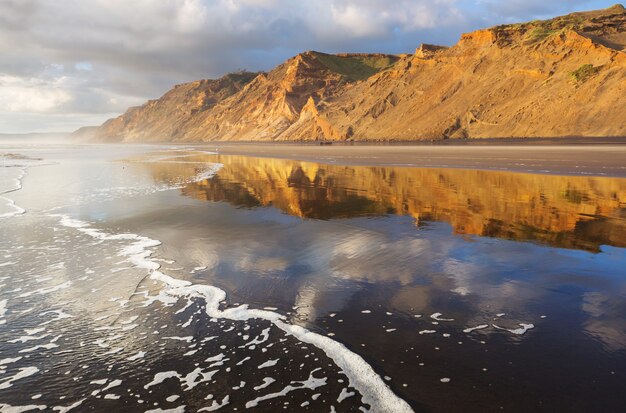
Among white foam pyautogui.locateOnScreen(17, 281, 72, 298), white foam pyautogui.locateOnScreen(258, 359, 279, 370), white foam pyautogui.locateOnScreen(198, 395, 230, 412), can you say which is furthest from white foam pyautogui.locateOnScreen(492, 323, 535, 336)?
white foam pyautogui.locateOnScreen(17, 281, 72, 298)

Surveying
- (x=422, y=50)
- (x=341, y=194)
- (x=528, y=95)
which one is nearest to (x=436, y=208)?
(x=341, y=194)

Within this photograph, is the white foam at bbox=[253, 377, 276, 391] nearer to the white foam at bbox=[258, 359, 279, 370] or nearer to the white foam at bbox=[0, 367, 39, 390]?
the white foam at bbox=[258, 359, 279, 370]

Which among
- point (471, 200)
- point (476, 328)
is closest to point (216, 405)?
point (476, 328)

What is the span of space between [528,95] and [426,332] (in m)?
83.0

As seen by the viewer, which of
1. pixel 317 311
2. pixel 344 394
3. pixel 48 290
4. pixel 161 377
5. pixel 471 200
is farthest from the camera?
pixel 471 200

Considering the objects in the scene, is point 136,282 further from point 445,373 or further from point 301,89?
point 301,89

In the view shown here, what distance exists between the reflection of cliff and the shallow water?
14cm

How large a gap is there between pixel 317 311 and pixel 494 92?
288ft

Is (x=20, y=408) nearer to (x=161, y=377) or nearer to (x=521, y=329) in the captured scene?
(x=161, y=377)

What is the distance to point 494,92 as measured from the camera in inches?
3231

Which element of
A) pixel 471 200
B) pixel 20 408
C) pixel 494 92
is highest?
pixel 494 92

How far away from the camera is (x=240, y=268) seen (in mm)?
7141

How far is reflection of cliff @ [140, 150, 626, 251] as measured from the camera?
962cm

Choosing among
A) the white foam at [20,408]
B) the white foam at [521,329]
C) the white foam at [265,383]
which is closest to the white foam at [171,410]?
the white foam at [265,383]
